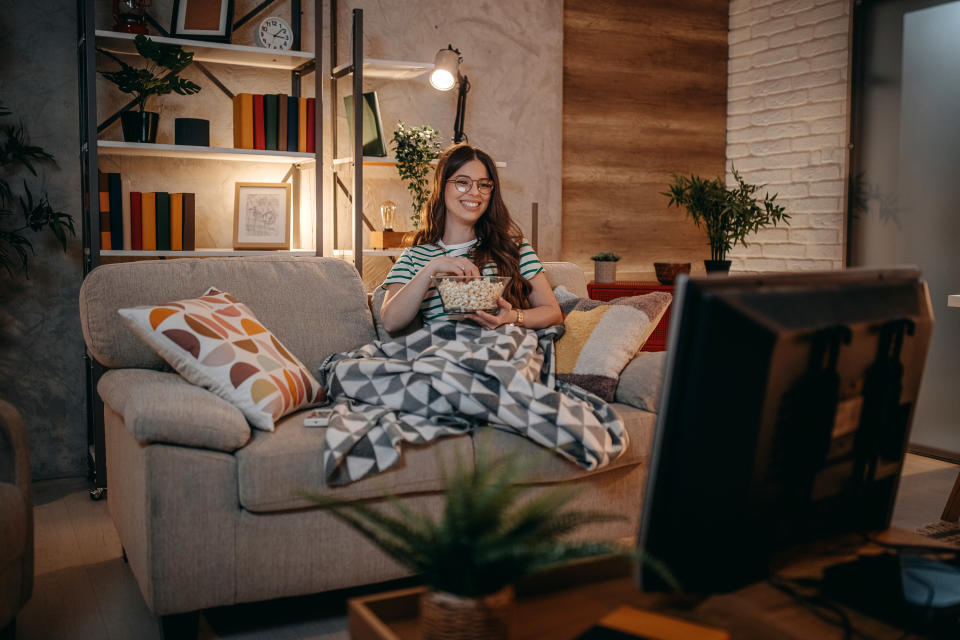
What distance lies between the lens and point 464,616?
85 centimetres

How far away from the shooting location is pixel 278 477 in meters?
1.86

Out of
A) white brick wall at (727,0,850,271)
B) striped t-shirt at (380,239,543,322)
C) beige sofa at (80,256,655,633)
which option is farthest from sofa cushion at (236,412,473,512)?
white brick wall at (727,0,850,271)

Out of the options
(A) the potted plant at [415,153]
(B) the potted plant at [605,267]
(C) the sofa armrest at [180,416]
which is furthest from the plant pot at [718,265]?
(C) the sofa armrest at [180,416]

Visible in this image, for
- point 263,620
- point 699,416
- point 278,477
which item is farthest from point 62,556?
point 699,416

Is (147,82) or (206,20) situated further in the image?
(206,20)

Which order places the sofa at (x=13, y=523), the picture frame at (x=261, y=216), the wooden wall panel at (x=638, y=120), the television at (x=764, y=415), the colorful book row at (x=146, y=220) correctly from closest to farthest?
the television at (x=764, y=415) → the sofa at (x=13, y=523) → the colorful book row at (x=146, y=220) → the picture frame at (x=261, y=216) → the wooden wall panel at (x=638, y=120)

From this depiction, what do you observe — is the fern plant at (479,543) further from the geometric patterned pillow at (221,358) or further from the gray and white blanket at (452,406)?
the geometric patterned pillow at (221,358)

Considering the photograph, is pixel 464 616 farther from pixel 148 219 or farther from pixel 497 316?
pixel 148 219

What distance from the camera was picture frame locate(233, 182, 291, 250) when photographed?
11.0 feet

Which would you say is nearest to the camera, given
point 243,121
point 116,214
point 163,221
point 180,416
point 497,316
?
point 180,416

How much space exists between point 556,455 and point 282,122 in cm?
190

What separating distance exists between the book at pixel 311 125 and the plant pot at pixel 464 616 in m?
2.74

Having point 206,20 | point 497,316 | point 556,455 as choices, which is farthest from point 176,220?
point 556,455

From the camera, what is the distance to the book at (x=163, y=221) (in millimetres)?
3125
